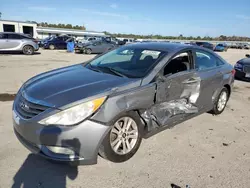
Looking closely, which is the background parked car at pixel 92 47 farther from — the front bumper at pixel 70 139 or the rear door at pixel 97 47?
the front bumper at pixel 70 139

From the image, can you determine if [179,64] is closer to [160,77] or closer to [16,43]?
[160,77]

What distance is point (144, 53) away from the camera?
3.83 metres

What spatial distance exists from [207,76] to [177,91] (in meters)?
0.95

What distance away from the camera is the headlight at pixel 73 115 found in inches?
94.4

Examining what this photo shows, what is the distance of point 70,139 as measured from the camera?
239cm

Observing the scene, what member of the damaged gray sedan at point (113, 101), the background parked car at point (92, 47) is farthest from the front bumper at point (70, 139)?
the background parked car at point (92, 47)

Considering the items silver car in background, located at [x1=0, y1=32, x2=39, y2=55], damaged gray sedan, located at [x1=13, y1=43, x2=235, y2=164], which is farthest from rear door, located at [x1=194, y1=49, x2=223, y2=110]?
silver car in background, located at [x1=0, y1=32, x2=39, y2=55]

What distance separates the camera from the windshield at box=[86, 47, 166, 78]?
11.0 ft

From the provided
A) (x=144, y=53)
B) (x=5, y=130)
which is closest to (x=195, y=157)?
(x=144, y=53)

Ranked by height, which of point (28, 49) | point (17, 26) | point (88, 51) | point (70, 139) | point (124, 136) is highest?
point (17, 26)

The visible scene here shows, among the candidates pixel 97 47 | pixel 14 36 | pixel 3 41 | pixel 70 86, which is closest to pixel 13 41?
pixel 14 36

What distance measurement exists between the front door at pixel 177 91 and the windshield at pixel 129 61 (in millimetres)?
266

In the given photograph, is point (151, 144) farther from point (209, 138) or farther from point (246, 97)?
point (246, 97)

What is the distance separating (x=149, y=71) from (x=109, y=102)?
0.92 metres
